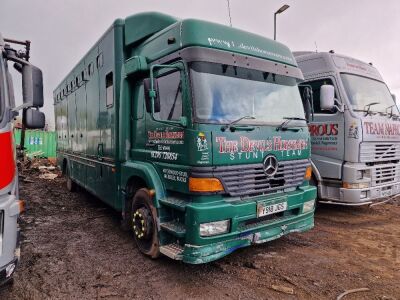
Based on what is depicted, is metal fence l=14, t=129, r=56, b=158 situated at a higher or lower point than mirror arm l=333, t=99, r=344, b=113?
lower

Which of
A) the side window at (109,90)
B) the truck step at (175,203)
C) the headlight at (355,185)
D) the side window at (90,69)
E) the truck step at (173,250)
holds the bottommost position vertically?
the truck step at (173,250)

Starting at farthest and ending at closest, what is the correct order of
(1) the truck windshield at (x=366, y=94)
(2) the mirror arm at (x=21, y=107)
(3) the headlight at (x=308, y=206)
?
(1) the truck windshield at (x=366, y=94) < (3) the headlight at (x=308, y=206) < (2) the mirror arm at (x=21, y=107)

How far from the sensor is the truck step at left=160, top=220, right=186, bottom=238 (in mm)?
3418

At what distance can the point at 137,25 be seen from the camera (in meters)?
4.57

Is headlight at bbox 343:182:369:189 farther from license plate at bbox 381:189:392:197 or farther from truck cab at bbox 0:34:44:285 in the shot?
truck cab at bbox 0:34:44:285

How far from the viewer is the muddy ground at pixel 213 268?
340cm

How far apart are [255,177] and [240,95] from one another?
1005 millimetres

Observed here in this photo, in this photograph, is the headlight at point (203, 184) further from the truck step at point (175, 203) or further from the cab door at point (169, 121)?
the cab door at point (169, 121)

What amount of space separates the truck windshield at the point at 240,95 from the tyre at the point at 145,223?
1430mm

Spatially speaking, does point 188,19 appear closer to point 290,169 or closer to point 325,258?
point 290,169

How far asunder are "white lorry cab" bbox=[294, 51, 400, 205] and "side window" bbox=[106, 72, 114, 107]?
3.59 meters

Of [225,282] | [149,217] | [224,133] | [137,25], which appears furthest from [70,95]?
[225,282]

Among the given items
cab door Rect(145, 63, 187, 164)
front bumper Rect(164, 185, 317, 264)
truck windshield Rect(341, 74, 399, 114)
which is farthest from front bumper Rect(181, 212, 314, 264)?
truck windshield Rect(341, 74, 399, 114)

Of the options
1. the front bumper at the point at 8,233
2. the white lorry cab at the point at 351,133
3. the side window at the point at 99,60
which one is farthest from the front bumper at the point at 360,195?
the front bumper at the point at 8,233
